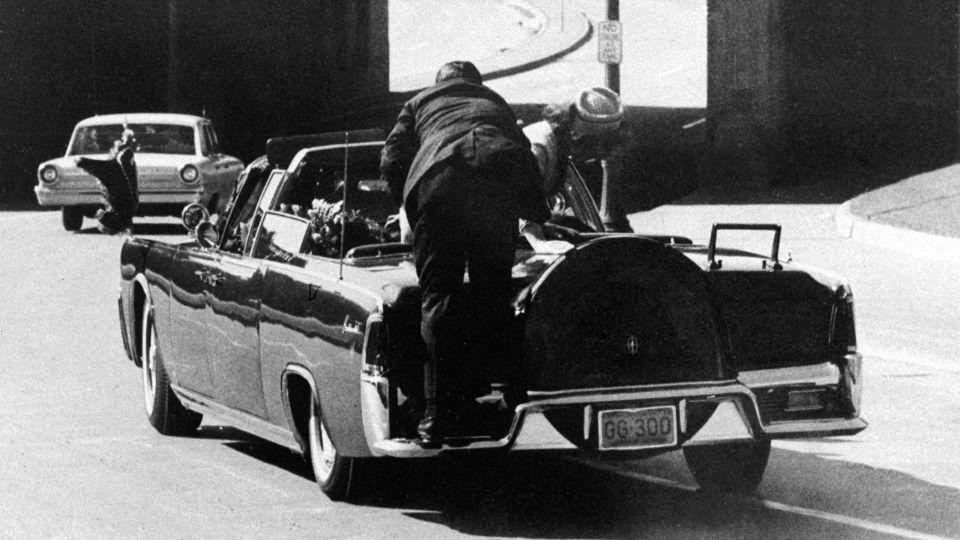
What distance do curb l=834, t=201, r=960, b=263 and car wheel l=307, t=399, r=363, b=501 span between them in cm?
1276

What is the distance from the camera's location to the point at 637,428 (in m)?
7.36

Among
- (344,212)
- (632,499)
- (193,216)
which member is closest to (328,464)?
(344,212)

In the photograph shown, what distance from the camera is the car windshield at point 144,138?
26.5m

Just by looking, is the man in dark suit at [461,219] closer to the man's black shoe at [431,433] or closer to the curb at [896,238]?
the man's black shoe at [431,433]

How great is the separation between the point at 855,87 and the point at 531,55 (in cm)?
3147

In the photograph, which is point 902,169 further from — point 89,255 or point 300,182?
point 300,182

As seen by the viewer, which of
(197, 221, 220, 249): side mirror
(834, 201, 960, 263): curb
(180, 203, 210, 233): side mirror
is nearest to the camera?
(197, 221, 220, 249): side mirror

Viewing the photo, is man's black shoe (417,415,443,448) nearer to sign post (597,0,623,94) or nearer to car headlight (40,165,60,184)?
sign post (597,0,623,94)

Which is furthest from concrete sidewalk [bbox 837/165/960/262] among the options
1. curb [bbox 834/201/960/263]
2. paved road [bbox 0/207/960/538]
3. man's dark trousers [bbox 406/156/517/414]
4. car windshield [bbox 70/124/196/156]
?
man's dark trousers [bbox 406/156/517/414]

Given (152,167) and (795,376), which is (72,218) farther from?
(795,376)

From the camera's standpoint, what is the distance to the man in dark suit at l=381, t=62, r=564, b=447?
7.28m

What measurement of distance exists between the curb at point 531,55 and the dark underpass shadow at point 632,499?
45.5 m

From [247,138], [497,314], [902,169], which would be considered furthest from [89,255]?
[247,138]

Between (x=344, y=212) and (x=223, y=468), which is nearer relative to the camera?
(x=344, y=212)
